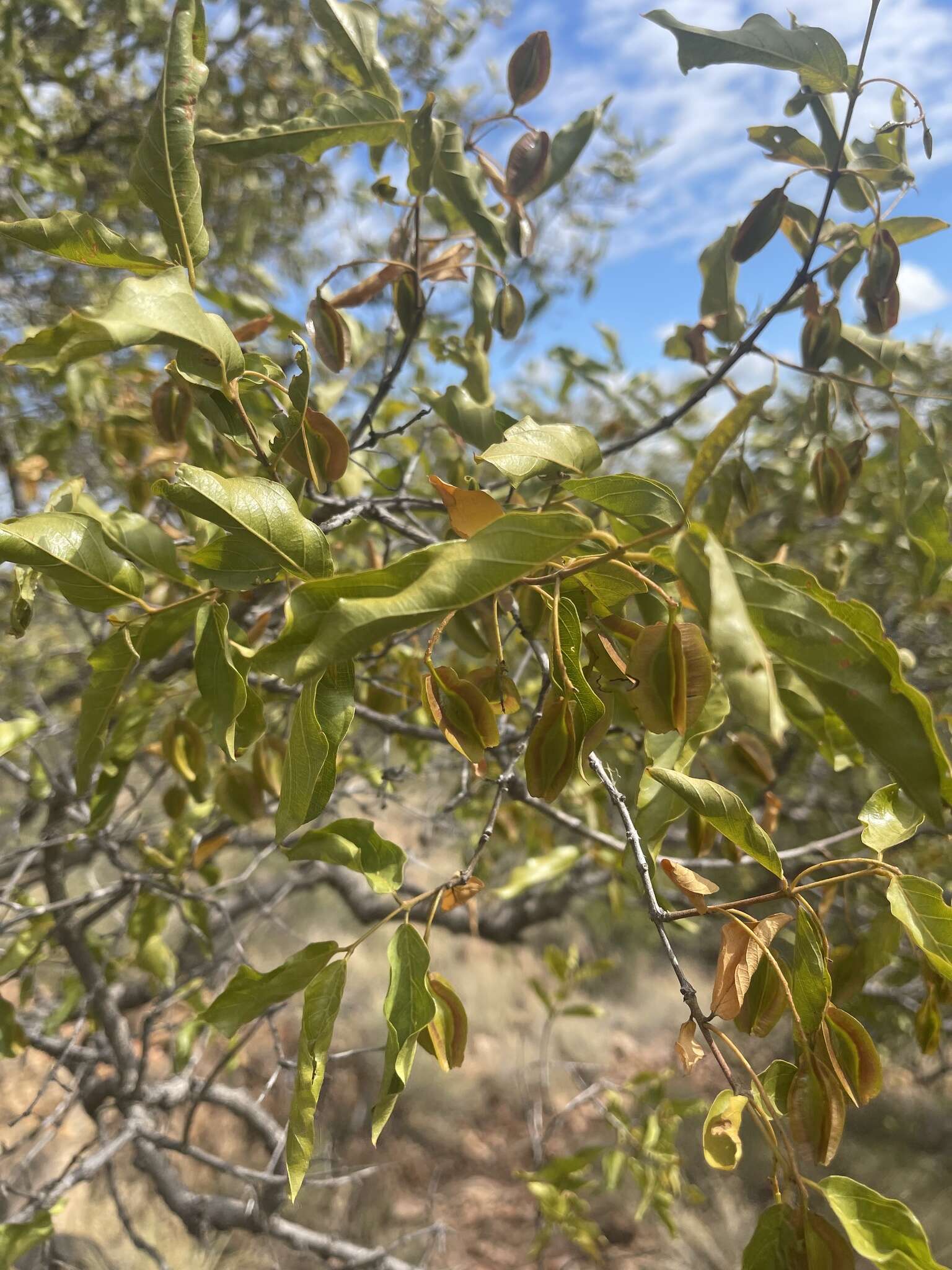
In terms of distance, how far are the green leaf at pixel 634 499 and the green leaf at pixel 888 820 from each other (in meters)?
0.32

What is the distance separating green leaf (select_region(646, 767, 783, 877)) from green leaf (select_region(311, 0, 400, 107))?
35.6 inches

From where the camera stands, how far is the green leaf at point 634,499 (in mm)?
525

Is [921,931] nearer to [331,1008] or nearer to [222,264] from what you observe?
[331,1008]

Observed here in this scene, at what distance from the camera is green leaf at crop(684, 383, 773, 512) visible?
17.5 inches

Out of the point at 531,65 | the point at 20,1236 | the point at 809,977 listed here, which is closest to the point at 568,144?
the point at 531,65

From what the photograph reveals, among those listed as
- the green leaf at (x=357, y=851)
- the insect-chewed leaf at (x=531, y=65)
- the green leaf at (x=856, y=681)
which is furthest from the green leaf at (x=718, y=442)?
the insect-chewed leaf at (x=531, y=65)

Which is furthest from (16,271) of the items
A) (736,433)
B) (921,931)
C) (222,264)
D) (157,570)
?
(921,931)

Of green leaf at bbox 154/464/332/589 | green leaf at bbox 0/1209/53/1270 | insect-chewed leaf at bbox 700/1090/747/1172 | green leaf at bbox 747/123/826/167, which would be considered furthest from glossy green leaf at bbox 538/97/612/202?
green leaf at bbox 0/1209/53/1270

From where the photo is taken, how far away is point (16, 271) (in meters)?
2.92

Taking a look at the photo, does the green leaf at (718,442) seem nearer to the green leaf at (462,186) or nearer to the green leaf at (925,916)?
Result: the green leaf at (925,916)

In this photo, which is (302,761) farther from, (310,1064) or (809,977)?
(809,977)

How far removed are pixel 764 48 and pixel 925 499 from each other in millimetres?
519

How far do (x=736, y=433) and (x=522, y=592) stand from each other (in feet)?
1.23

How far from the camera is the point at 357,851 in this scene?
73 cm
